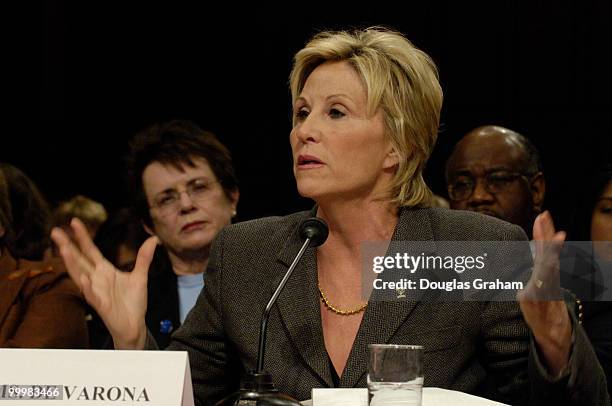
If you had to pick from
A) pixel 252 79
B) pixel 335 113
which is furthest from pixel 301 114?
pixel 252 79

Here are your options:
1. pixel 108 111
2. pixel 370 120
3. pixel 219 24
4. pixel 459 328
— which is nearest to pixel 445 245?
pixel 459 328

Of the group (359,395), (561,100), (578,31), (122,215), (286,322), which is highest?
(578,31)

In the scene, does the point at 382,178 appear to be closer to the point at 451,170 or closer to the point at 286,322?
the point at 286,322

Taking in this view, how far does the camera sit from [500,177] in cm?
293

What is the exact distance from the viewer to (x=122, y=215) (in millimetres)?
3586

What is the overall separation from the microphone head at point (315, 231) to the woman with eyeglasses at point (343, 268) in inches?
11.2

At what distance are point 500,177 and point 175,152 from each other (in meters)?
1.07

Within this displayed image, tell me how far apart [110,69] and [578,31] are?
1.67 meters

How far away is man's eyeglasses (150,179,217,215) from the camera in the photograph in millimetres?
2951

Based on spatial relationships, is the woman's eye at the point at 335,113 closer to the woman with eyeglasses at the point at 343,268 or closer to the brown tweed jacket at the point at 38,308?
the woman with eyeglasses at the point at 343,268

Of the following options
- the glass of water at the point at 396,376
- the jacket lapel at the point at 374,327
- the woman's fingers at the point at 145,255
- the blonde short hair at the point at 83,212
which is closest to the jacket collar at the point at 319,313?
the jacket lapel at the point at 374,327

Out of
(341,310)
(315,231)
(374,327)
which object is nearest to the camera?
(315,231)

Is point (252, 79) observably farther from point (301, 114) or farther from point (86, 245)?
A: point (86, 245)

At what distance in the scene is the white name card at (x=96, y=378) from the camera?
1319 mm
